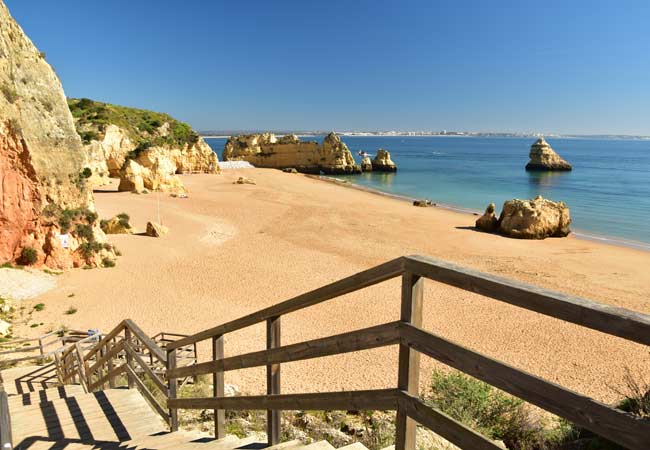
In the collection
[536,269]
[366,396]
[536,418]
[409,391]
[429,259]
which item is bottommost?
[536,269]

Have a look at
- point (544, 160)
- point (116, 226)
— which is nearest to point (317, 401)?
point (116, 226)

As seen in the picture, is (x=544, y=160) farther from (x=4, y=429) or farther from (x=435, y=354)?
(x=4, y=429)

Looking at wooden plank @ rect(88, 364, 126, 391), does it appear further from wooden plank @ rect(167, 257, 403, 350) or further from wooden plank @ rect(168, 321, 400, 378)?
wooden plank @ rect(167, 257, 403, 350)

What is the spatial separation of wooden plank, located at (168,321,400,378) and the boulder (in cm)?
2828

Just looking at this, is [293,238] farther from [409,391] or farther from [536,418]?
[409,391]

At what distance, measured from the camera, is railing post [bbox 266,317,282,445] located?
3.29 metres

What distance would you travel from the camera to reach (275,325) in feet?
10.7

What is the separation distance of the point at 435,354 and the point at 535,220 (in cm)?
2975

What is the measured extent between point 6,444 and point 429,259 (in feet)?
6.31

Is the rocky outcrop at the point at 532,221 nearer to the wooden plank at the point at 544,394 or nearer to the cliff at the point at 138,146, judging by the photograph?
the cliff at the point at 138,146

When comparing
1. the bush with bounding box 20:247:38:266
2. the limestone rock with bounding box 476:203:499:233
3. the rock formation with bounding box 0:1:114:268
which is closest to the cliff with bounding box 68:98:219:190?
the rock formation with bounding box 0:1:114:268

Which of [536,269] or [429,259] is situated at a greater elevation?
[429,259]

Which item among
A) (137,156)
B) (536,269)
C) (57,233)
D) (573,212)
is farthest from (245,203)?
(573,212)

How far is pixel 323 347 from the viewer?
8.88 ft
